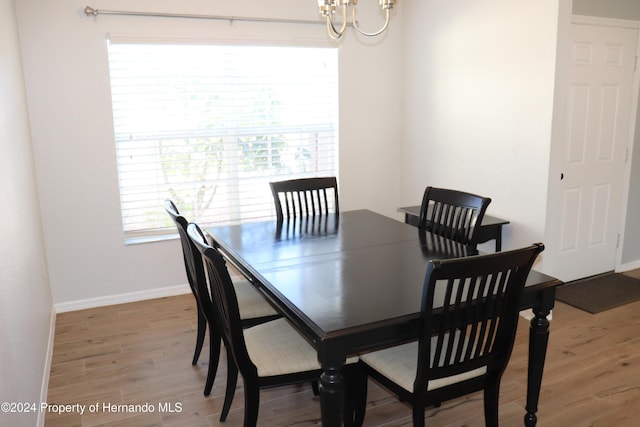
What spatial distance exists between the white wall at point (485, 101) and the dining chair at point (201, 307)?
6.53 feet

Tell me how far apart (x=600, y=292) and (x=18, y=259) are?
3.89 meters

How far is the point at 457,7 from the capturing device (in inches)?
158

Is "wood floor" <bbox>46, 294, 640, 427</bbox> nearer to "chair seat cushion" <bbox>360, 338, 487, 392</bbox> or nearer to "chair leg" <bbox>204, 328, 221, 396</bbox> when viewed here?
"chair leg" <bbox>204, 328, 221, 396</bbox>

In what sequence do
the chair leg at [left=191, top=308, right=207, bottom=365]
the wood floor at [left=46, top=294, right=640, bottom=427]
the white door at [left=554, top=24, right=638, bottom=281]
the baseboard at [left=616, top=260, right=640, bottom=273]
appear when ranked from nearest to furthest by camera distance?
1. the wood floor at [left=46, top=294, right=640, bottom=427]
2. the chair leg at [left=191, top=308, right=207, bottom=365]
3. the white door at [left=554, top=24, right=638, bottom=281]
4. the baseboard at [left=616, top=260, right=640, bottom=273]

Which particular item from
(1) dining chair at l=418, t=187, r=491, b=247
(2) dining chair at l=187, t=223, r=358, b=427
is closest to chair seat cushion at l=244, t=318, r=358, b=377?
(2) dining chair at l=187, t=223, r=358, b=427

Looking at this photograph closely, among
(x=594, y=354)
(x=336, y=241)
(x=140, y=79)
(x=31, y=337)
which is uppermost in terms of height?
(x=140, y=79)

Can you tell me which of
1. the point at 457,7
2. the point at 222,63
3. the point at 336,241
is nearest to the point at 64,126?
the point at 222,63

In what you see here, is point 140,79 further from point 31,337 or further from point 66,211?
point 31,337

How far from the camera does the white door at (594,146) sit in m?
3.85

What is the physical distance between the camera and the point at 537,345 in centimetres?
211

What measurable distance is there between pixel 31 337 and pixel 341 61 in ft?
10.5

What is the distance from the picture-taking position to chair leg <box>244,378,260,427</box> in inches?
79.7

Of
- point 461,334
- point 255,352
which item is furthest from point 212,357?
point 461,334

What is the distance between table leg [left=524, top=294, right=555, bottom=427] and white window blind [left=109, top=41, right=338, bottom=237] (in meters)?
2.71
